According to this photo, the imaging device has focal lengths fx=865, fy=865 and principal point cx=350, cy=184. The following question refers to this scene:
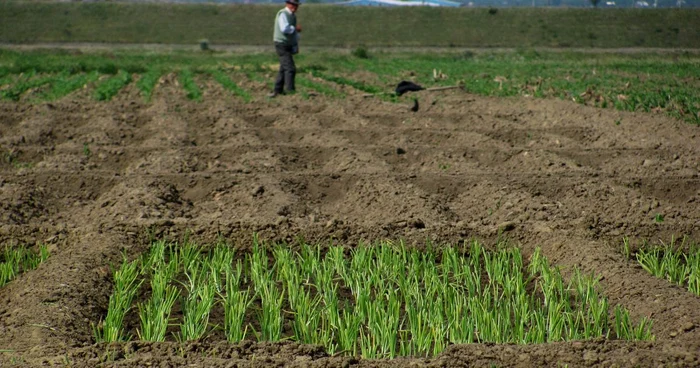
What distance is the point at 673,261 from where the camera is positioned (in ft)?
14.7

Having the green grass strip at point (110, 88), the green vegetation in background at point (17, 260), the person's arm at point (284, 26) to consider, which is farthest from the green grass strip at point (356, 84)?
the green vegetation in background at point (17, 260)

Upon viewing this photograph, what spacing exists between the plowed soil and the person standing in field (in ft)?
6.56

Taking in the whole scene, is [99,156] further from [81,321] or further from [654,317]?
[654,317]

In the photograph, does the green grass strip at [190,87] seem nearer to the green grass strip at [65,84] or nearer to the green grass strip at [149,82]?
the green grass strip at [149,82]

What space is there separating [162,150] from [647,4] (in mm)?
42692

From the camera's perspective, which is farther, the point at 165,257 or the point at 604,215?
the point at 604,215

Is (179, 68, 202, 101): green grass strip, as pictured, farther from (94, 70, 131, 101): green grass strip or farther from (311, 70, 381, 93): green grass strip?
(311, 70, 381, 93): green grass strip

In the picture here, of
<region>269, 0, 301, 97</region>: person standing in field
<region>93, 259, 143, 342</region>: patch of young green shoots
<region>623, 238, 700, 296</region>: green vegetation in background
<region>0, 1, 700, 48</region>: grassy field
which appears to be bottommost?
<region>0, 1, 700, 48</region>: grassy field

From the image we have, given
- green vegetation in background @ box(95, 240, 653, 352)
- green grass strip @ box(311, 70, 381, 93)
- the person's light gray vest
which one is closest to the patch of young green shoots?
green vegetation in background @ box(95, 240, 653, 352)

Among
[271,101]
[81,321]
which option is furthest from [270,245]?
[271,101]

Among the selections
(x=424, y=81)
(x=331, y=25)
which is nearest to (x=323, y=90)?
(x=424, y=81)

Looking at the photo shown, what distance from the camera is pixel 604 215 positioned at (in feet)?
18.3

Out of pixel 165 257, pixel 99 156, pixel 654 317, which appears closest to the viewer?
pixel 654 317

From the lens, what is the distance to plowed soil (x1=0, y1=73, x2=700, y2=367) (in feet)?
10.8
